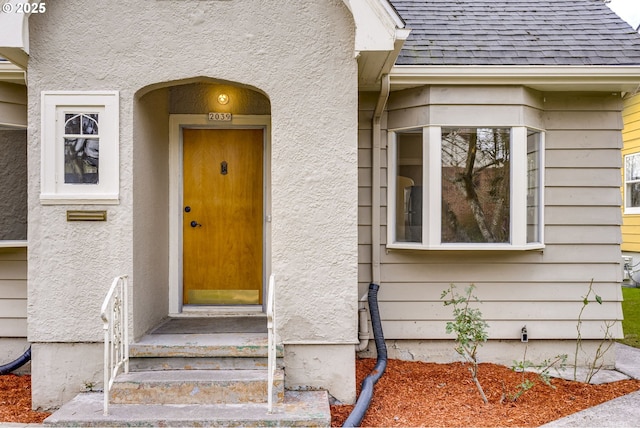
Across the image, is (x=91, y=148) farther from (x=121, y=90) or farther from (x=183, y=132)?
(x=183, y=132)

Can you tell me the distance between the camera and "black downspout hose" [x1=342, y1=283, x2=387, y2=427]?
385 cm

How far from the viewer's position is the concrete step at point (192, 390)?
3.98 metres

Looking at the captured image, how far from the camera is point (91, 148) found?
4355mm

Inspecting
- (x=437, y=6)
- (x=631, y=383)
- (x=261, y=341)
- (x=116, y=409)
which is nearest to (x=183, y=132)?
(x=261, y=341)

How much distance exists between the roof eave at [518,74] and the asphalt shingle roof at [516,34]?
3.4 inches

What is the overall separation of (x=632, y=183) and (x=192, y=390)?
10163 mm

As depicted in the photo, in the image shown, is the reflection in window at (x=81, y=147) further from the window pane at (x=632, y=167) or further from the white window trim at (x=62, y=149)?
the window pane at (x=632, y=167)

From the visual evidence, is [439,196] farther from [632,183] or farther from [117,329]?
[632,183]

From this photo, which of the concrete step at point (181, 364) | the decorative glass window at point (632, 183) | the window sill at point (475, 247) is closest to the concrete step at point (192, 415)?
the concrete step at point (181, 364)

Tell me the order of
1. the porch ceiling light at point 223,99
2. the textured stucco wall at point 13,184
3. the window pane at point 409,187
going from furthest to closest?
the porch ceiling light at point 223,99, the window pane at point 409,187, the textured stucco wall at point 13,184

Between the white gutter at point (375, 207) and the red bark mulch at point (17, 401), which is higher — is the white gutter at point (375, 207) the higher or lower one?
the higher one

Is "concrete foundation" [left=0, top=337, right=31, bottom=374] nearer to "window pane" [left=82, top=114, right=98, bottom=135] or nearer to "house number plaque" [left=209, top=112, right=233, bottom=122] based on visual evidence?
"window pane" [left=82, top=114, right=98, bottom=135]

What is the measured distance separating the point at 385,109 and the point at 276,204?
6.62 ft

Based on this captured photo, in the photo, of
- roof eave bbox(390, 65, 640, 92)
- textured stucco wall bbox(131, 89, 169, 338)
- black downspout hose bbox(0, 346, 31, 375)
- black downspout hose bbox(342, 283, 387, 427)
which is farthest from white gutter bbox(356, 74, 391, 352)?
black downspout hose bbox(0, 346, 31, 375)
